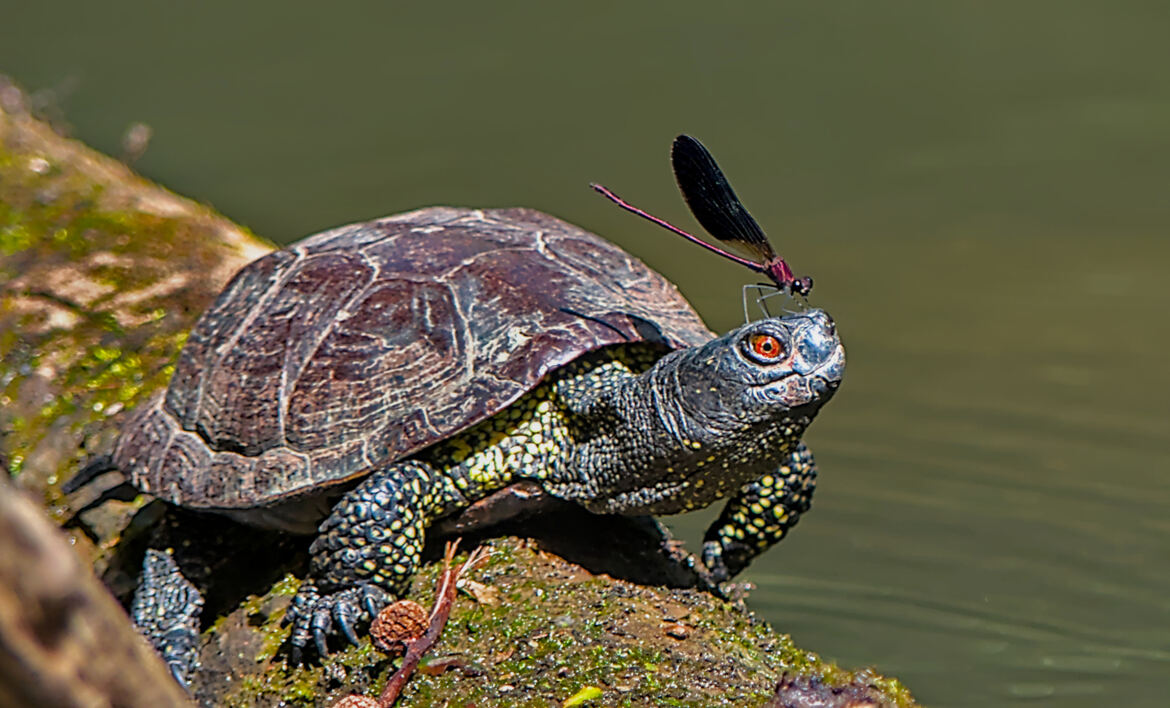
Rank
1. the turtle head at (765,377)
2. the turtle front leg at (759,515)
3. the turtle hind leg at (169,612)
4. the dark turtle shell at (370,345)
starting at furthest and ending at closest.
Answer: the turtle front leg at (759,515) → the turtle hind leg at (169,612) → the dark turtle shell at (370,345) → the turtle head at (765,377)

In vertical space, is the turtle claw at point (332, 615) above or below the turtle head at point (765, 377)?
below

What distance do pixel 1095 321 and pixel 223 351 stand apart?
649 cm

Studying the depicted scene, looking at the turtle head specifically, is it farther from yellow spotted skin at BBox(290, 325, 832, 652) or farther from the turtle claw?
the turtle claw

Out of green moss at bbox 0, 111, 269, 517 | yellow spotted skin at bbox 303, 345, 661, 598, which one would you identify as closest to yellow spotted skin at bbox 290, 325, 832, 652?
yellow spotted skin at bbox 303, 345, 661, 598

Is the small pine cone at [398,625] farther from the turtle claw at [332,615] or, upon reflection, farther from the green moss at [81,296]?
the green moss at [81,296]

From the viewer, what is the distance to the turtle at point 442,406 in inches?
126

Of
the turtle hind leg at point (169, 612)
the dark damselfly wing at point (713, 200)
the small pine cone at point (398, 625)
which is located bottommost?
the turtle hind leg at point (169, 612)

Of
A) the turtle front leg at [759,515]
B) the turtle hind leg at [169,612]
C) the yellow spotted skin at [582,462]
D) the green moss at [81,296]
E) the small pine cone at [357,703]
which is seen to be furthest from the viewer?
the green moss at [81,296]

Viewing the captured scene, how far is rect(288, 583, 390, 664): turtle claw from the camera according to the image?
Answer: 319 centimetres

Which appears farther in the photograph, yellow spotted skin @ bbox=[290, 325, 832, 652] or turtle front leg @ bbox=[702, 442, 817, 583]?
turtle front leg @ bbox=[702, 442, 817, 583]

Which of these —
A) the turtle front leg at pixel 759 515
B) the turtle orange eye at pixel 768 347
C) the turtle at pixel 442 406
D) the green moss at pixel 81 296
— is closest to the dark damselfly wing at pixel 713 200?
the turtle at pixel 442 406

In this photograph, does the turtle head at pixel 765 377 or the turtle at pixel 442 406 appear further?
the turtle at pixel 442 406

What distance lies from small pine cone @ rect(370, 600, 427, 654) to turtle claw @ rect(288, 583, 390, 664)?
0.14m

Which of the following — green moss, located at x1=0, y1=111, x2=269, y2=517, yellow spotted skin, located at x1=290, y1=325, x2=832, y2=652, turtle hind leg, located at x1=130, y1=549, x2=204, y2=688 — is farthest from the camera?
green moss, located at x1=0, y1=111, x2=269, y2=517
